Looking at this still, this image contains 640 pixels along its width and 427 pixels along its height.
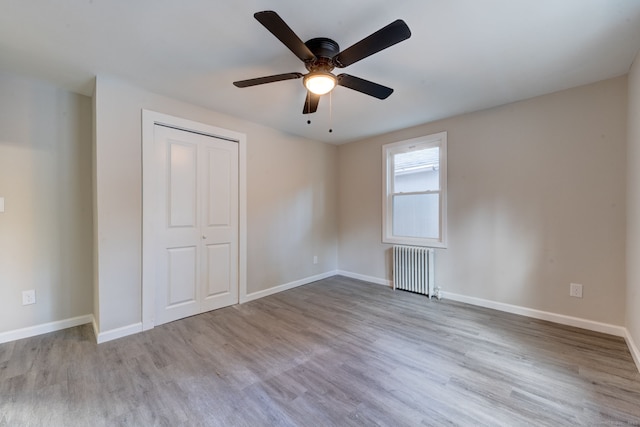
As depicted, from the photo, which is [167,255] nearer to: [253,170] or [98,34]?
[253,170]

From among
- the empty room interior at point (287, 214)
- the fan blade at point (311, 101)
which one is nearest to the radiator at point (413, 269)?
the empty room interior at point (287, 214)

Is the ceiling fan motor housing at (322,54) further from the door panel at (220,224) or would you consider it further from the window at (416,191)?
the window at (416,191)

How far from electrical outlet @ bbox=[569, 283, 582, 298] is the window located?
1.29m

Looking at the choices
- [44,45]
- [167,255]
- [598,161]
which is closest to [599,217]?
[598,161]

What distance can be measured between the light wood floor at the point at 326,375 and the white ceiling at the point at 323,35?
7.98 ft

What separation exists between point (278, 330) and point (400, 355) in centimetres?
119

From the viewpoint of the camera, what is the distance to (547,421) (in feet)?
4.91

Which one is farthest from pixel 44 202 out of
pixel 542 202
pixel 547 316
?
pixel 547 316

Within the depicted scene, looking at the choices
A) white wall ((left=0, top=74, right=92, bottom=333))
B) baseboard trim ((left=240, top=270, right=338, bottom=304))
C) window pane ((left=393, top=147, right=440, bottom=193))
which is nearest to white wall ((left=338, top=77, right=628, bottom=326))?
window pane ((left=393, top=147, right=440, bottom=193))

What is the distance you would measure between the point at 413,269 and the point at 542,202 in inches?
66.1

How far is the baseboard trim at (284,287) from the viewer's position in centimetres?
356

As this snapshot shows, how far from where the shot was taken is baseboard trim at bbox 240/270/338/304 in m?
3.56

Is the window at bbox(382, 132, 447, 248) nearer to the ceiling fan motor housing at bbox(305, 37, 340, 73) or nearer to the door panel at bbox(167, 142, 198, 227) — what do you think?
the ceiling fan motor housing at bbox(305, 37, 340, 73)

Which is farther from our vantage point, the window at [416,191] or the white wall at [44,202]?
the window at [416,191]
